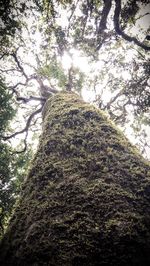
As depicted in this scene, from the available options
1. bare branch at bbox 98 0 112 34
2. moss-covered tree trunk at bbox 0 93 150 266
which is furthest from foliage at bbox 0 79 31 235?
moss-covered tree trunk at bbox 0 93 150 266

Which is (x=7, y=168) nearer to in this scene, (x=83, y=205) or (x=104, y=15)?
(x=104, y=15)

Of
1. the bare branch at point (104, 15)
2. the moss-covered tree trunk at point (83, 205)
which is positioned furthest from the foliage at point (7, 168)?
the moss-covered tree trunk at point (83, 205)

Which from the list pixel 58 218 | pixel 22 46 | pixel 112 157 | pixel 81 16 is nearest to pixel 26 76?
pixel 22 46

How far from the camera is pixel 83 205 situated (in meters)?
3.58

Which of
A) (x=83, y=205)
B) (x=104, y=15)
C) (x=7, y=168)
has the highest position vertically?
(x=104, y=15)

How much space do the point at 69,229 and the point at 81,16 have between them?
11.6m

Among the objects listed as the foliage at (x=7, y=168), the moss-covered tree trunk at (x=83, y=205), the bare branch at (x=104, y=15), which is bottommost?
the moss-covered tree trunk at (x=83, y=205)

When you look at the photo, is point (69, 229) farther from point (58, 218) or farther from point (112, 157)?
point (112, 157)

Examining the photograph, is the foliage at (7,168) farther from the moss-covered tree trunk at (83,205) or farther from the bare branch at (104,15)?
the moss-covered tree trunk at (83,205)

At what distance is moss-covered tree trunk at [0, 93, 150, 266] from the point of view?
9.75 ft

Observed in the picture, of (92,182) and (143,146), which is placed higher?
(143,146)

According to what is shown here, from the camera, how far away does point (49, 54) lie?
→ 1569cm

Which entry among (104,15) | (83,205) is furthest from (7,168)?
(83,205)

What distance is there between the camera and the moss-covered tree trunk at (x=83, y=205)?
297cm
